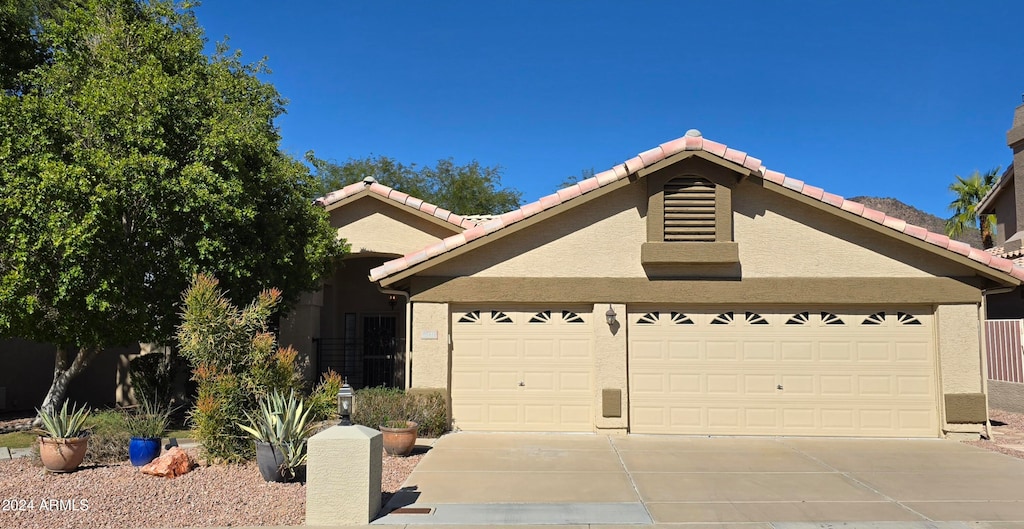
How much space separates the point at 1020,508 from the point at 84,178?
12645 millimetres

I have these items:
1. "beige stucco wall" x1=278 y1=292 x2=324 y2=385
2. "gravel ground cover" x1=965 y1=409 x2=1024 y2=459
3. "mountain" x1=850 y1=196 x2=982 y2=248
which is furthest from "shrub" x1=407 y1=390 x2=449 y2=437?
"mountain" x1=850 y1=196 x2=982 y2=248

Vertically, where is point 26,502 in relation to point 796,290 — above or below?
below

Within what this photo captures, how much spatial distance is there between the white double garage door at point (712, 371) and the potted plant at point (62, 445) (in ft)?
18.6

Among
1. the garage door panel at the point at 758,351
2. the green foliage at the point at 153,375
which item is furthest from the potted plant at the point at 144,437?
the garage door panel at the point at 758,351

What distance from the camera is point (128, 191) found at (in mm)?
11109

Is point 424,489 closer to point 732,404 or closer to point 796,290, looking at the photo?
point 732,404

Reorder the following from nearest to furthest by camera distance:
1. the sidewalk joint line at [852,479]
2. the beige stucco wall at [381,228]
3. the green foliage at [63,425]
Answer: the sidewalk joint line at [852,479] → the green foliage at [63,425] → the beige stucco wall at [381,228]

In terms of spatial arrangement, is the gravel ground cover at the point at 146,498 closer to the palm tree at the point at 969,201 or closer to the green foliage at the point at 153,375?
the green foliage at the point at 153,375

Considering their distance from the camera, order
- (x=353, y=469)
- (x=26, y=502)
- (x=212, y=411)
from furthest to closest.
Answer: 1. (x=212, y=411)
2. (x=26, y=502)
3. (x=353, y=469)

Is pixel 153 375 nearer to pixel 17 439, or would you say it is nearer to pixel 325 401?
pixel 17 439

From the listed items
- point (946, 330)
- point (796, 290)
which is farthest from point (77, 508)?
point (946, 330)

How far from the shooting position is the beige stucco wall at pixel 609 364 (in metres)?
12.4

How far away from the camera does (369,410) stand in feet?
37.9

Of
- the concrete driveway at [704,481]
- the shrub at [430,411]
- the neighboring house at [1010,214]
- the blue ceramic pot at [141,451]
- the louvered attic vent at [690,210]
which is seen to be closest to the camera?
the concrete driveway at [704,481]
